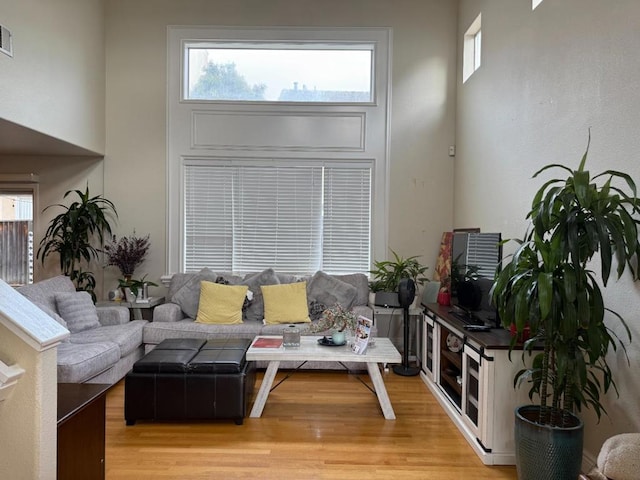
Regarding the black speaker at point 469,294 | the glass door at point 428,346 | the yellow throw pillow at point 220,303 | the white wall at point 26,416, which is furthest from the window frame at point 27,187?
the black speaker at point 469,294

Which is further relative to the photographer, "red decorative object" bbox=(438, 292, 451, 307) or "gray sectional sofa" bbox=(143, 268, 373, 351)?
"gray sectional sofa" bbox=(143, 268, 373, 351)

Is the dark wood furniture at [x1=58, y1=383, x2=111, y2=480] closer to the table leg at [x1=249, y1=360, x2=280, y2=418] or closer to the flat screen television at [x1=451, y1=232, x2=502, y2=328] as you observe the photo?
the table leg at [x1=249, y1=360, x2=280, y2=418]

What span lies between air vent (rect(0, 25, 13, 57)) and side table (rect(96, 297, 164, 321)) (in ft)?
8.32

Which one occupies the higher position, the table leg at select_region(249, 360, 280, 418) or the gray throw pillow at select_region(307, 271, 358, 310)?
the gray throw pillow at select_region(307, 271, 358, 310)

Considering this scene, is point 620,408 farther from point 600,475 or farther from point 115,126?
point 115,126

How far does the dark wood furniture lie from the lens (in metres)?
1.65

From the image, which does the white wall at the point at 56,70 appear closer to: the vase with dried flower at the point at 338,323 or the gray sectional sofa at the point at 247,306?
the gray sectional sofa at the point at 247,306

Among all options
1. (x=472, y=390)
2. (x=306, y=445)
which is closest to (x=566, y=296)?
→ (x=472, y=390)

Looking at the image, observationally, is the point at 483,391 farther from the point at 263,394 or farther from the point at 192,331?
the point at 192,331

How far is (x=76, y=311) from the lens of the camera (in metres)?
4.01

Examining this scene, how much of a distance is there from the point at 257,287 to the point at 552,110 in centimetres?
328

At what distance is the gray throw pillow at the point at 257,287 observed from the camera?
4.77m

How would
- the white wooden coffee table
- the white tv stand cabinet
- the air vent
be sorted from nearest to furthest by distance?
the white tv stand cabinet
the white wooden coffee table
the air vent

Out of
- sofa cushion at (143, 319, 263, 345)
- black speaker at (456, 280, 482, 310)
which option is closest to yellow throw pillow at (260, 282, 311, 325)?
sofa cushion at (143, 319, 263, 345)
